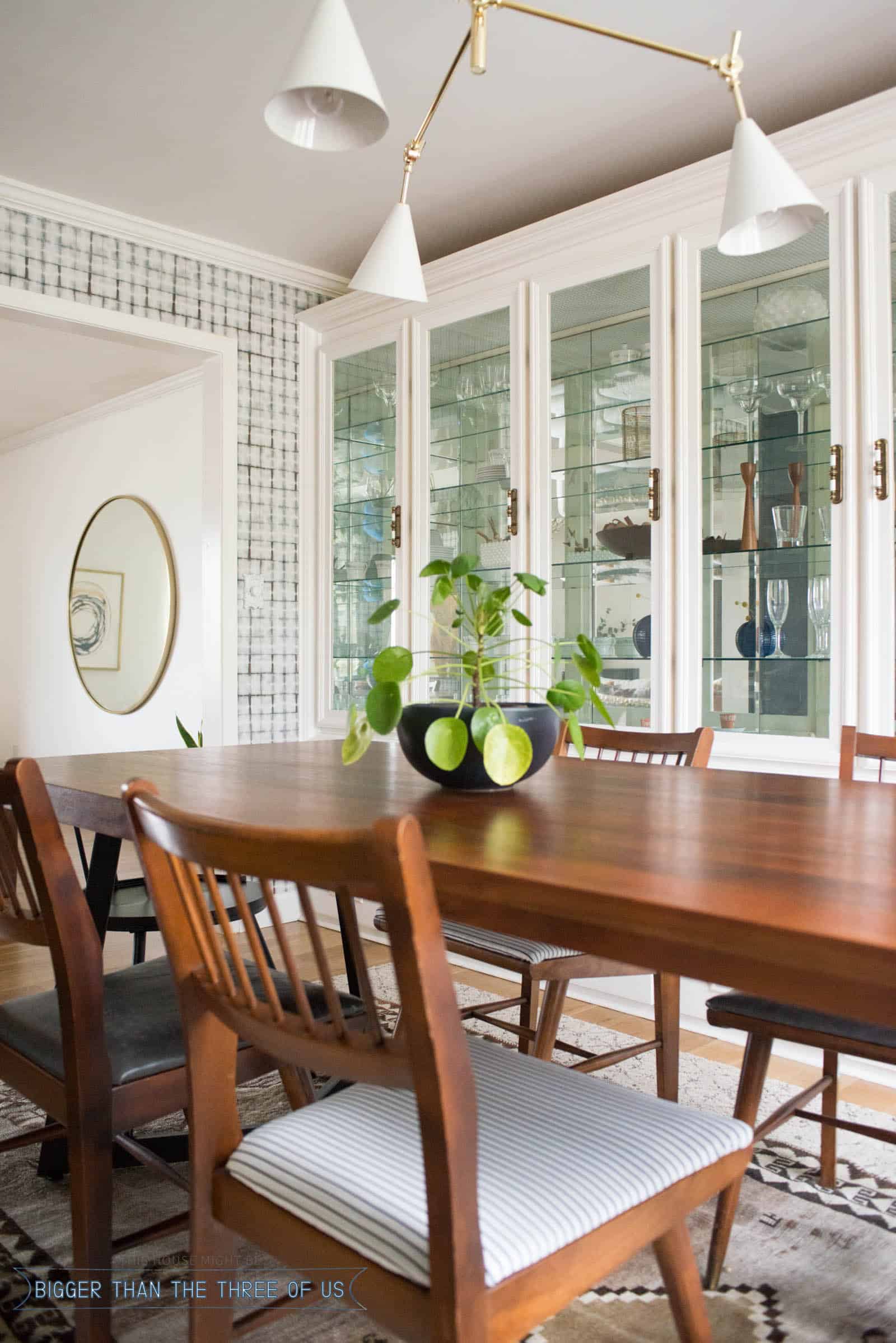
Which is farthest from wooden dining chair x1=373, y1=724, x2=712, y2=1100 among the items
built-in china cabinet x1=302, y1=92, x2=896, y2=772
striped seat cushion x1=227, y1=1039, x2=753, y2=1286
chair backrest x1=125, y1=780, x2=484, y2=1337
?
chair backrest x1=125, y1=780, x2=484, y2=1337

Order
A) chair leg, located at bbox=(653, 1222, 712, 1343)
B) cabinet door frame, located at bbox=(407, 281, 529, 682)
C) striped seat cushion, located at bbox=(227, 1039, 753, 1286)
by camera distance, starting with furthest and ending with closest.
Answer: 1. cabinet door frame, located at bbox=(407, 281, 529, 682)
2. chair leg, located at bbox=(653, 1222, 712, 1343)
3. striped seat cushion, located at bbox=(227, 1039, 753, 1286)

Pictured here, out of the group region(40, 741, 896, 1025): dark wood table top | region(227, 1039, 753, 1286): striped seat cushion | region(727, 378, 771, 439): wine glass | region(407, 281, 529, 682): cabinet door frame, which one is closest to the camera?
region(40, 741, 896, 1025): dark wood table top

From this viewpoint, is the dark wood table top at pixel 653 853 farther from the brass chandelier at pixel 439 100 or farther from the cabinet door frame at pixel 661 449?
the cabinet door frame at pixel 661 449

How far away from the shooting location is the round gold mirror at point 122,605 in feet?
18.5

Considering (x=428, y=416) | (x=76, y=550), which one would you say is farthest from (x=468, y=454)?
(x=76, y=550)

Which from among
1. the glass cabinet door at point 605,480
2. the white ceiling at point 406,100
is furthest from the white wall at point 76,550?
the glass cabinet door at point 605,480

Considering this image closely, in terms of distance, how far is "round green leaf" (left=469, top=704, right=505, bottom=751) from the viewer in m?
1.42

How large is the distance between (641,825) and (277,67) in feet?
7.51

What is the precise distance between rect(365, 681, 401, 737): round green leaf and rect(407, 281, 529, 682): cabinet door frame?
71.6 inches

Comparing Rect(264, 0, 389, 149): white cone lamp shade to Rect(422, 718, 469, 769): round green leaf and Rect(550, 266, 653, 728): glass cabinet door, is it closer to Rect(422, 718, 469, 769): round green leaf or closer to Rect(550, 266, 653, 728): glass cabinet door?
Rect(422, 718, 469, 769): round green leaf

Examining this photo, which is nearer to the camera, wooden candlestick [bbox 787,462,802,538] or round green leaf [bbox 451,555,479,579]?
round green leaf [bbox 451,555,479,579]

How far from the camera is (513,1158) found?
0.92m

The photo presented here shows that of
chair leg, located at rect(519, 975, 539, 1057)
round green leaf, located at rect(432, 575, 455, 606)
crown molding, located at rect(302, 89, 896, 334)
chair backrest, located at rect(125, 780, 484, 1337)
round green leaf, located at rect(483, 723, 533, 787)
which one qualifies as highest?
crown molding, located at rect(302, 89, 896, 334)

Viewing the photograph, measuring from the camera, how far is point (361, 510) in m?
3.79
